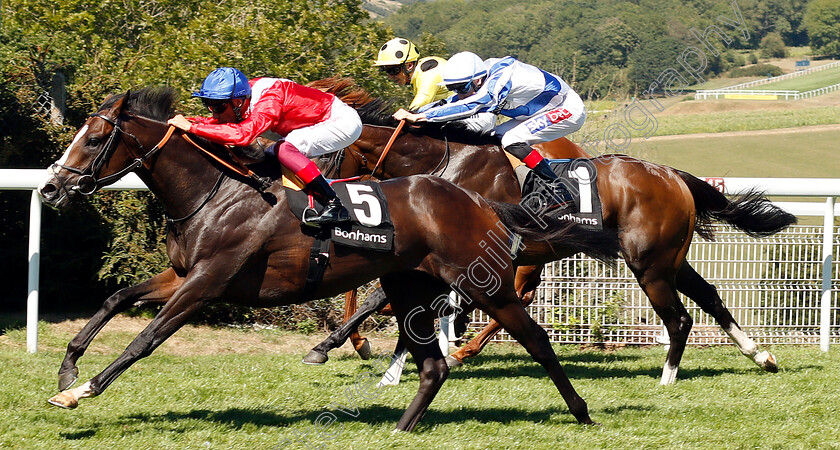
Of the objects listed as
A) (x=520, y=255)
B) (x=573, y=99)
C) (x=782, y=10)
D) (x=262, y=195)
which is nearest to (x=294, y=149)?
(x=262, y=195)

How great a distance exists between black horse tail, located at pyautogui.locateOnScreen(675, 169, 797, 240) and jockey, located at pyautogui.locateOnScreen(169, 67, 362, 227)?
105 inches

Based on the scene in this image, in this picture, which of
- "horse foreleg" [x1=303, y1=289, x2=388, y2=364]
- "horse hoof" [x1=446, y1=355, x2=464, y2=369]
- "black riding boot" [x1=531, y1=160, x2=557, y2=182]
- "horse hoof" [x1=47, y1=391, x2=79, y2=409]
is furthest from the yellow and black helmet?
"horse hoof" [x1=47, y1=391, x2=79, y2=409]

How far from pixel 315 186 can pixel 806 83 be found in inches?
1533

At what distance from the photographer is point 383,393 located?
16.9 ft

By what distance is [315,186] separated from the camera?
4.02m

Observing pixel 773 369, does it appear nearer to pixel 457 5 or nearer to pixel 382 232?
pixel 382 232

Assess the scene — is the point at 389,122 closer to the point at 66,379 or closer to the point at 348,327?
the point at 348,327

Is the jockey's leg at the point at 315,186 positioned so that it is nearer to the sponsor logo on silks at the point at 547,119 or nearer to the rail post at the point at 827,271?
the sponsor logo on silks at the point at 547,119

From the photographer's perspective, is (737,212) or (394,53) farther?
(737,212)

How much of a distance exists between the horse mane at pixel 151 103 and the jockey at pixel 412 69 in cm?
184

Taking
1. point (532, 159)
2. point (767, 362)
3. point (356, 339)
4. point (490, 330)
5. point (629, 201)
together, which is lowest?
point (767, 362)

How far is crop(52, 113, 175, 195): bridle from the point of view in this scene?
392 cm

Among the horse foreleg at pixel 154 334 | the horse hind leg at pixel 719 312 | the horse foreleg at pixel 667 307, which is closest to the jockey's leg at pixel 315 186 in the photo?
the horse foreleg at pixel 154 334

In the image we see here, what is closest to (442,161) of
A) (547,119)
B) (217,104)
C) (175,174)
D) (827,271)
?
(547,119)
